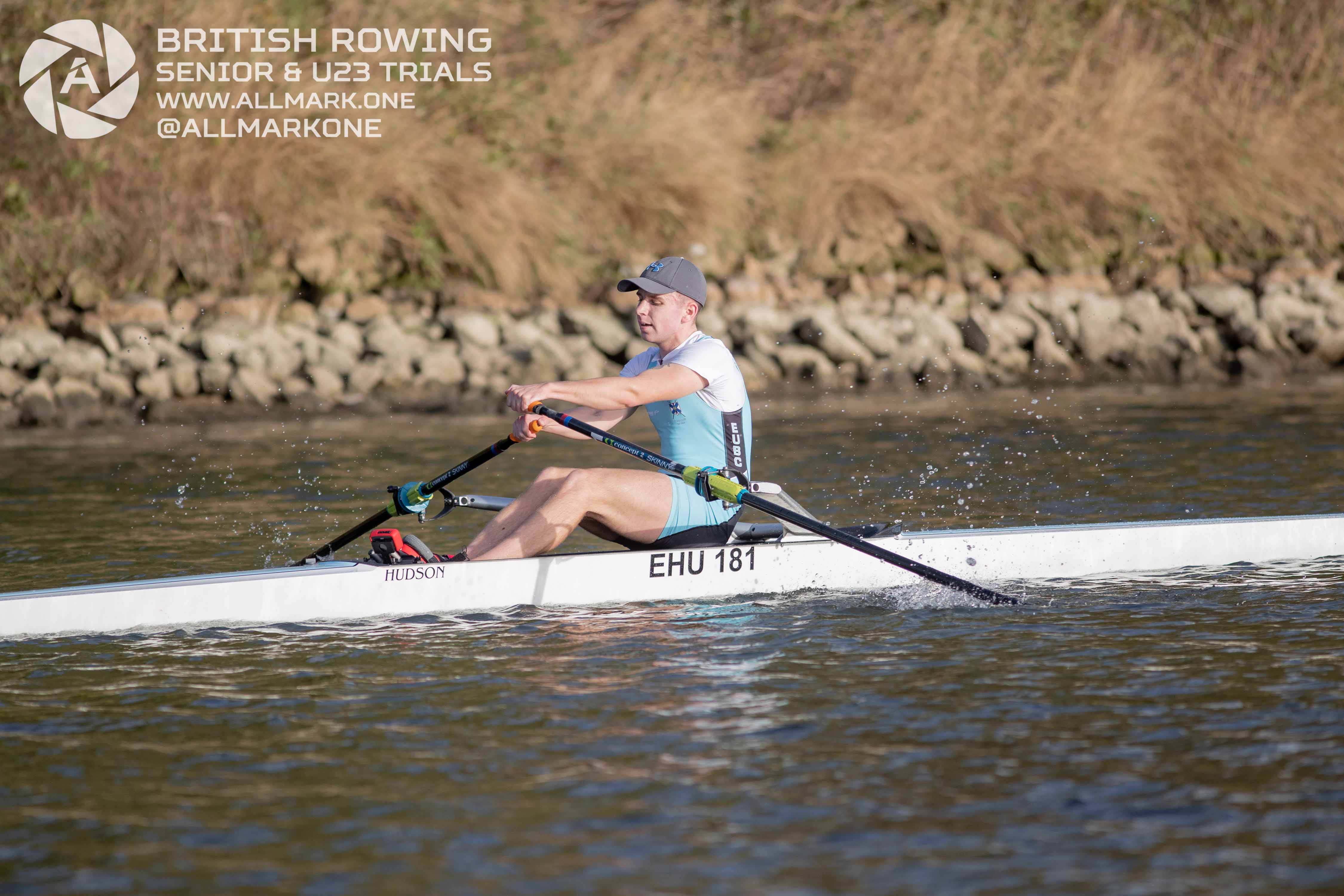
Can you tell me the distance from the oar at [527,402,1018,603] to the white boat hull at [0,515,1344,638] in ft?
1.43

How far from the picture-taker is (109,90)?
627 inches

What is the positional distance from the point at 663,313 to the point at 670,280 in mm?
161

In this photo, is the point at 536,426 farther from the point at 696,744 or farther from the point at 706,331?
the point at 706,331

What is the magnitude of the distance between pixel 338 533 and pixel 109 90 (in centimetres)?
896

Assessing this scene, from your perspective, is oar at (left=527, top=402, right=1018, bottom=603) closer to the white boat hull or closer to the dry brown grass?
the white boat hull

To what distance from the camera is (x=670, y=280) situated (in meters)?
6.71

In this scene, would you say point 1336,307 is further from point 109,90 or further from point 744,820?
point 744,820

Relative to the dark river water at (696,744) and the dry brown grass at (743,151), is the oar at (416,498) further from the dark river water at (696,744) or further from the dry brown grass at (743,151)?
the dry brown grass at (743,151)

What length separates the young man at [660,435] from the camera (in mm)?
6566

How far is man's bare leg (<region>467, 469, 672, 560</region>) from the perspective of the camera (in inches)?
265

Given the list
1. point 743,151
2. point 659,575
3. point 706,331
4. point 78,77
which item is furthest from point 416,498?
point 743,151

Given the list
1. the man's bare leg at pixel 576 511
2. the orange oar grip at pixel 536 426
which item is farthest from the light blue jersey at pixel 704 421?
the orange oar grip at pixel 536 426

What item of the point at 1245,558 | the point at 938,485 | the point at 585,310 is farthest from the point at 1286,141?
Answer: the point at 1245,558

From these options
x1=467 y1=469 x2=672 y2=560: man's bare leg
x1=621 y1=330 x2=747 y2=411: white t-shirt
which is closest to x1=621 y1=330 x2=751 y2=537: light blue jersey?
x1=621 y1=330 x2=747 y2=411: white t-shirt
